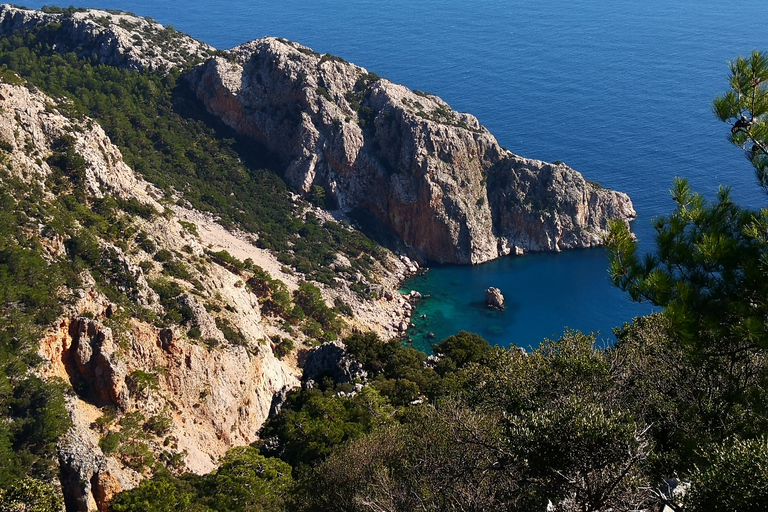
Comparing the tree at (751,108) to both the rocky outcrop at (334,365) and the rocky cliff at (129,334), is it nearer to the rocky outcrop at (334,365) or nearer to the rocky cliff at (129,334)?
the rocky cliff at (129,334)

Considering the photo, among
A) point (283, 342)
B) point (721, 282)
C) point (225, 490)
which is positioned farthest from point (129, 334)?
point (721, 282)

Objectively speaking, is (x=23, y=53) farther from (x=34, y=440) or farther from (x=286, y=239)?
(x=34, y=440)

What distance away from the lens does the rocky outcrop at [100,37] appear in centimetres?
7631

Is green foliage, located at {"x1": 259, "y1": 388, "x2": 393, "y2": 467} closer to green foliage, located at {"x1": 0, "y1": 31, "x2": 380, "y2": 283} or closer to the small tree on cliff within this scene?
the small tree on cliff

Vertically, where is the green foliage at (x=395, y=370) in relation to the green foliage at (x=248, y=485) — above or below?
above

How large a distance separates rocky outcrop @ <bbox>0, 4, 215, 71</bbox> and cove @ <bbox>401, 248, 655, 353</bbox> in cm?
4165

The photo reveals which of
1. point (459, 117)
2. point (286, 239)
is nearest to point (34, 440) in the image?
point (286, 239)

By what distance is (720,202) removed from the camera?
1502 cm

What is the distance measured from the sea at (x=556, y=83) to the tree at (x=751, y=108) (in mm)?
40184

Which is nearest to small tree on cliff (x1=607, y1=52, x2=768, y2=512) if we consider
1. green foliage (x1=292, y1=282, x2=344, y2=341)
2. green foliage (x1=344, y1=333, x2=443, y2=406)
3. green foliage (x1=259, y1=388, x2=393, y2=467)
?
green foliage (x1=259, y1=388, x2=393, y2=467)

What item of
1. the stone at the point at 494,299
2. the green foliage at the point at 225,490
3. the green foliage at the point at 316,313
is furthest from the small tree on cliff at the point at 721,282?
the stone at the point at 494,299

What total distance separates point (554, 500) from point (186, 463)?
23.6 meters

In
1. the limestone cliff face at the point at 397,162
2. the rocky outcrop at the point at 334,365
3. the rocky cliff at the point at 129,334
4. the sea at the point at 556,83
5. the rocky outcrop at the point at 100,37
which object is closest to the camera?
the rocky cliff at the point at 129,334

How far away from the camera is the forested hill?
13672 millimetres
